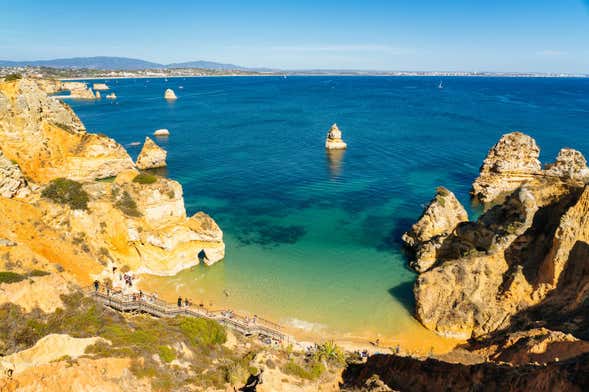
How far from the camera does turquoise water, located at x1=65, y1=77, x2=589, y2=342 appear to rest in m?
29.7

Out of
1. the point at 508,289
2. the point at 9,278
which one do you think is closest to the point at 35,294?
the point at 9,278

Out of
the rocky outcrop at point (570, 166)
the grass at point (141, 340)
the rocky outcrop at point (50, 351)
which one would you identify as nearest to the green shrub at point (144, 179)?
the grass at point (141, 340)

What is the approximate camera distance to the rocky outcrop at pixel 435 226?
1313 inches

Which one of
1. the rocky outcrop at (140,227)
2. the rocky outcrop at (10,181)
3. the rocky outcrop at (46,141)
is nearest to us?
the rocky outcrop at (10,181)

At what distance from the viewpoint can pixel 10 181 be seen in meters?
30.1

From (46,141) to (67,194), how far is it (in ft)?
76.2

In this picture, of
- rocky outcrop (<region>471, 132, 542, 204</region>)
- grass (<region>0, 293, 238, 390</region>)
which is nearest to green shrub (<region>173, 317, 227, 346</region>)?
grass (<region>0, 293, 238, 390</region>)

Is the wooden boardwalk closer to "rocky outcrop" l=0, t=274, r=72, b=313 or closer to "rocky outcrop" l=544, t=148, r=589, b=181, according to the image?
"rocky outcrop" l=0, t=274, r=72, b=313

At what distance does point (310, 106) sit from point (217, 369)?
137889 millimetres

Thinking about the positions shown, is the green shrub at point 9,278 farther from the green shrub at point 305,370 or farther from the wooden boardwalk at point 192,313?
the green shrub at point 305,370

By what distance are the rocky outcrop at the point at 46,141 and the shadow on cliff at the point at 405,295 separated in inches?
1651

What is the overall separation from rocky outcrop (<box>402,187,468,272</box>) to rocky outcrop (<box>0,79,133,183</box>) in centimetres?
4309

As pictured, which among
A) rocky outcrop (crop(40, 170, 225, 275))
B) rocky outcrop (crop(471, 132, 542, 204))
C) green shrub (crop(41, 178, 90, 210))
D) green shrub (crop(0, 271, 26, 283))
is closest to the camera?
green shrub (crop(0, 271, 26, 283))

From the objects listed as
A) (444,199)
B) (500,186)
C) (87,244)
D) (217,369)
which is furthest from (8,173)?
(500,186)
